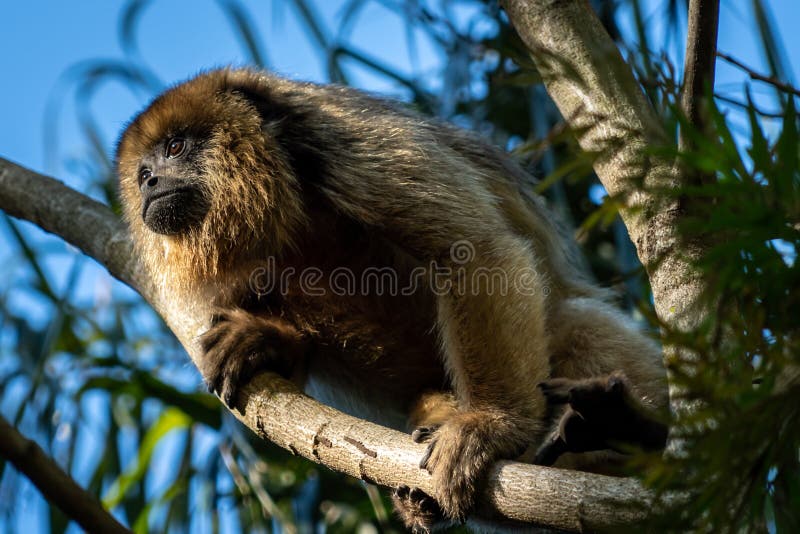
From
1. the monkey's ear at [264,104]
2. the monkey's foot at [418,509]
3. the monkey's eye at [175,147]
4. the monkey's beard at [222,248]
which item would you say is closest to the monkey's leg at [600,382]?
the monkey's foot at [418,509]

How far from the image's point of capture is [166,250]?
3887 mm

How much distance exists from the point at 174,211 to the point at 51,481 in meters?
1.78

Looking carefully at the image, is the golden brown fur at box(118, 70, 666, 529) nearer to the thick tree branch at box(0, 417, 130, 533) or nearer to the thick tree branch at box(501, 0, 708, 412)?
the thick tree branch at box(501, 0, 708, 412)

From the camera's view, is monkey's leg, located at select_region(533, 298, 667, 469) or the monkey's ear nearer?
monkey's leg, located at select_region(533, 298, 667, 469)

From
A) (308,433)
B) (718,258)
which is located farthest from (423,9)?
(718,258)

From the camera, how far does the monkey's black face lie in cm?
373

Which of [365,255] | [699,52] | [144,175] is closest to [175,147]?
[144,175]

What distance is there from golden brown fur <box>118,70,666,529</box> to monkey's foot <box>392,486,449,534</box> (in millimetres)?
28

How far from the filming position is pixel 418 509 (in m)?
2.94

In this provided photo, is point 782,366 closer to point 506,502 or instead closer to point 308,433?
point 506,502

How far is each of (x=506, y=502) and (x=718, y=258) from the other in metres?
1.24

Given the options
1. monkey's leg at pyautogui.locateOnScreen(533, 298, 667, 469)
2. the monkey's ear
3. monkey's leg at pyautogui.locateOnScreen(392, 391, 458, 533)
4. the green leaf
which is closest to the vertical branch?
monkey's leg at pyautogui.locateOnScreen(533, 298, 667, 469)

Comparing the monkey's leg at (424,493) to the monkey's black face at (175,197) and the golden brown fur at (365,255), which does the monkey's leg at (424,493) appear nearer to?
the golden brown fur at (365,255)

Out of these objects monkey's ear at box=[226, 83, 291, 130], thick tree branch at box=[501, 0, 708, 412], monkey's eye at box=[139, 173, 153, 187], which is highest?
monkey's ear at box=[226, 83, 291, 130]
